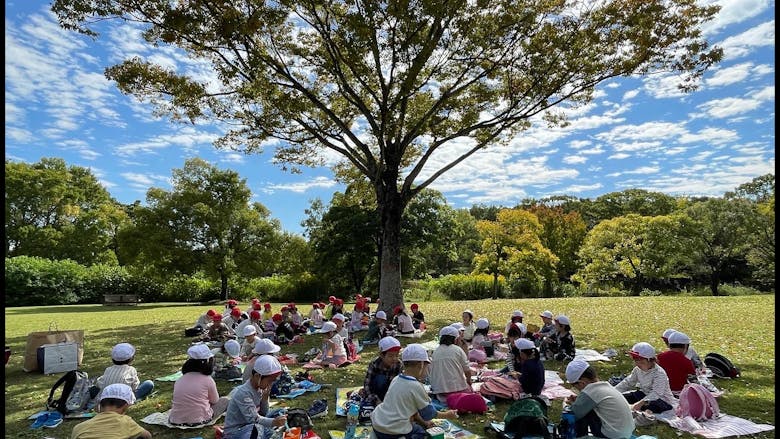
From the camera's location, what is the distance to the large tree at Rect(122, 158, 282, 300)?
30.7m

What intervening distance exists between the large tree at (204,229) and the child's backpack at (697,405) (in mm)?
28838

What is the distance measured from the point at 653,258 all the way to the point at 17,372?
3796 centimetres

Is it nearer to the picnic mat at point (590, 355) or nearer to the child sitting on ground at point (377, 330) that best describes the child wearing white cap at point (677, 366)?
the picnic mat at point (590, 355)

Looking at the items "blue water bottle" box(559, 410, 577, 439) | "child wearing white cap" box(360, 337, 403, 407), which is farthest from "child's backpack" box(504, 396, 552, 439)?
"child wearing white cap" box(360, 337, 403, 407)

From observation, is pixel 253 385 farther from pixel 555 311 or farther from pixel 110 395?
pixel 555 311

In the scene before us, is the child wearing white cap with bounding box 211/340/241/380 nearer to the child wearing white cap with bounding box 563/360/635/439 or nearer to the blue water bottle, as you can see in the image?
the blue water bottle

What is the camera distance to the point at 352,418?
6.48 meters

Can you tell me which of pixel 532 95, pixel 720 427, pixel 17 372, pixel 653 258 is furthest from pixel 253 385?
pixel 653 258

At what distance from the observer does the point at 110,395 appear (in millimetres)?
4770

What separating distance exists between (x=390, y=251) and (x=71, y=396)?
35.0 ft

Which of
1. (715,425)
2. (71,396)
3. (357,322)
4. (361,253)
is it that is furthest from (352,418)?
(361,253)

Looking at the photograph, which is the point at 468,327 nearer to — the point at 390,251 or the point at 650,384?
the point at 390,251

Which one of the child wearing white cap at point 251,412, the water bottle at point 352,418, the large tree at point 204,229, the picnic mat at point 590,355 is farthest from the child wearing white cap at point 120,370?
the large tree at point 204,229

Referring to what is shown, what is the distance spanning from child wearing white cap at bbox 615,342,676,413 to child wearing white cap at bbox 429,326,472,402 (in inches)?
95.0
